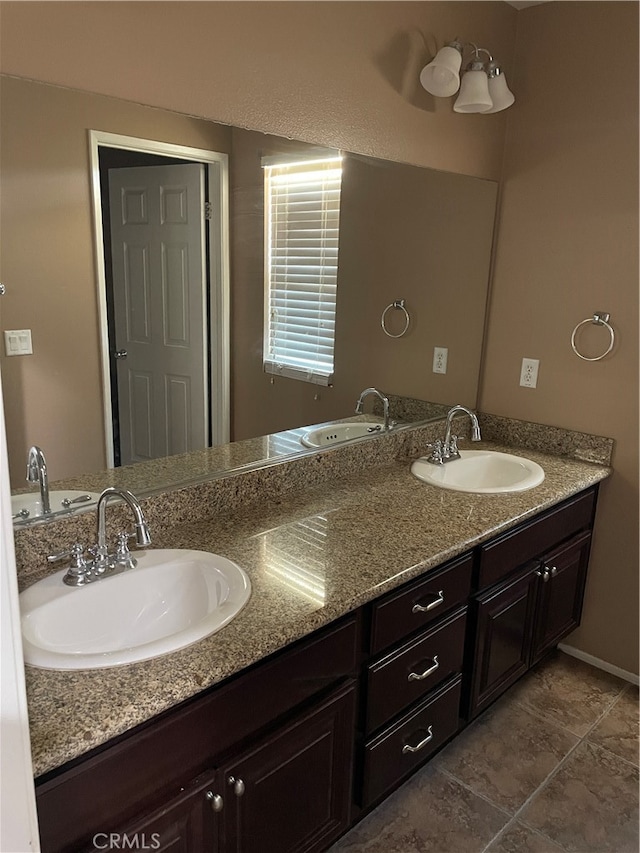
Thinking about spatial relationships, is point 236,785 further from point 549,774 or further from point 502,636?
point 549,774

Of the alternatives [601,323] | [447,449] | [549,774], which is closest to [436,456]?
[447,449]

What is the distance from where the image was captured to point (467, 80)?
2.12 m

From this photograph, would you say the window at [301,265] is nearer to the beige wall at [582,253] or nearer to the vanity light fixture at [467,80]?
the vanity light fixture at [467,80]

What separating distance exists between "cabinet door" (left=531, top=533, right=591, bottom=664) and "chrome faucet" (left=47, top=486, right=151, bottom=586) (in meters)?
1.45

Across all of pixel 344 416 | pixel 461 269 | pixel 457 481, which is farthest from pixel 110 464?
pixel 461 269

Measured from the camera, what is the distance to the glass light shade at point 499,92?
84.9 inches

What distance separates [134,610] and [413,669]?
754 millimetres

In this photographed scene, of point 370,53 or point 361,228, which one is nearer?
point 370,53

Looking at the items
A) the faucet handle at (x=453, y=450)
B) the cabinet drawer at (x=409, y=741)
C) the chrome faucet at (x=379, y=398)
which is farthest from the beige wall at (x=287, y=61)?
the cabinet drawer at (x=409, y=741)

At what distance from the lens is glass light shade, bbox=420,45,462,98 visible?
199 centimetres

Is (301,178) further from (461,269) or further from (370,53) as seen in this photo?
(461,269)

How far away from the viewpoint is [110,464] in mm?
1596

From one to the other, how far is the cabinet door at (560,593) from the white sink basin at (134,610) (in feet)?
4.19

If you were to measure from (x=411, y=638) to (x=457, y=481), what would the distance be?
0.89m
